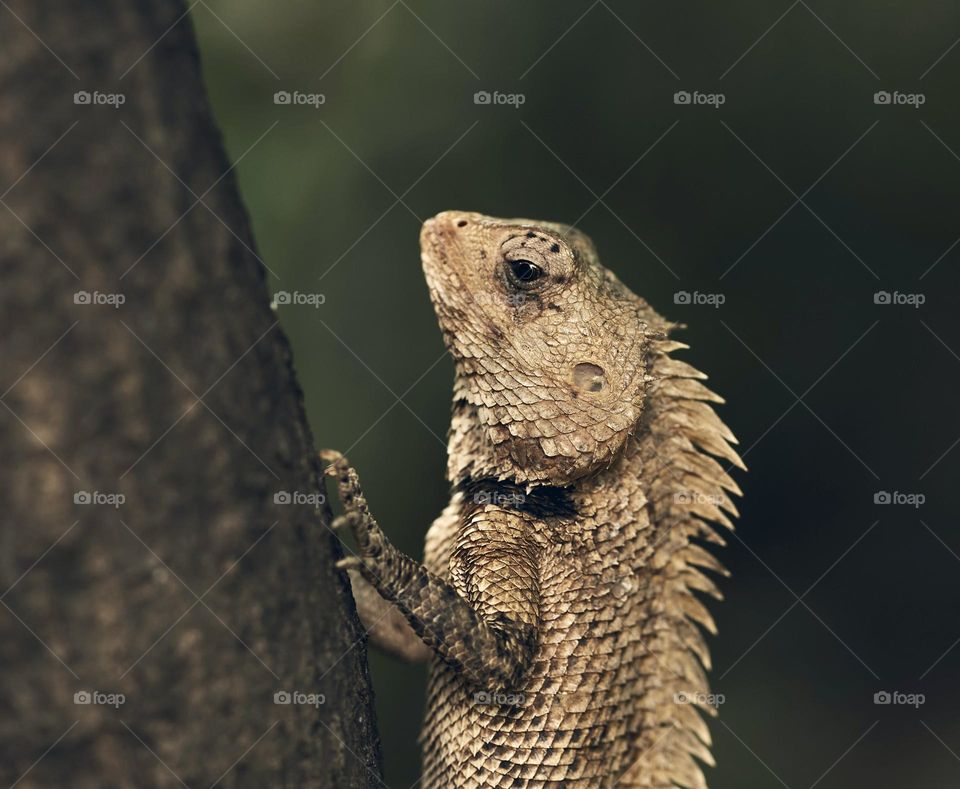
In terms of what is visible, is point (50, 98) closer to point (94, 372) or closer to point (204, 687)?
point (94, 372)

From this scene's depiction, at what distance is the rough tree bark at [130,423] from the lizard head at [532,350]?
1660 mm

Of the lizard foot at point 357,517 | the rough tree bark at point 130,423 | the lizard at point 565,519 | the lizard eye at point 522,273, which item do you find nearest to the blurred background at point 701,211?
the lizard at point 565,519

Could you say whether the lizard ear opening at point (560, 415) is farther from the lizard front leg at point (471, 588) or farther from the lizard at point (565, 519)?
the lizard front leg at point (471, 588)

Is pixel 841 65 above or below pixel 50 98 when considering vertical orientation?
above

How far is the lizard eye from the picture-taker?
337 cm

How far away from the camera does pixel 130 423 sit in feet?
4.87

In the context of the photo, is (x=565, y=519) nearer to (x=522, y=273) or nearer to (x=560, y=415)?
(x=560, y=415)

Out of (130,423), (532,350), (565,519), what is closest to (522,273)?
(532,350)

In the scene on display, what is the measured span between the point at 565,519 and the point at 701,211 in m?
2.25

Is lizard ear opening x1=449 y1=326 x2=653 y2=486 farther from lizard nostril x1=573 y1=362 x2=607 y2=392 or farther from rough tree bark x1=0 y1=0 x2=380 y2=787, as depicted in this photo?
rough tree bark x1=0 y1=0 x2=380 y2=787

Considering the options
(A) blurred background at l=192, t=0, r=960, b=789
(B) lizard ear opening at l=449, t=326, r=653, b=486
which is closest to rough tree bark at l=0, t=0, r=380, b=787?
(B) lizard ear opening at l=449, t=326, r=653, b=486

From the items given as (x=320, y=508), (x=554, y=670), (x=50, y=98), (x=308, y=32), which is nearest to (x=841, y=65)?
(x=308, y=32)

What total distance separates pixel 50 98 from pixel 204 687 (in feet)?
3.26

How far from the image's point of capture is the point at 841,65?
4.66m
